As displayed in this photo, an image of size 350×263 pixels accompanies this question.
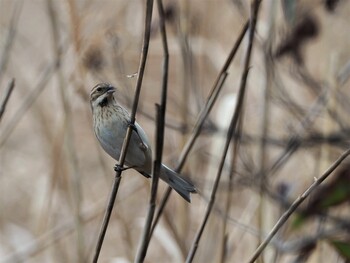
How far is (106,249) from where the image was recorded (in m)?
4.48

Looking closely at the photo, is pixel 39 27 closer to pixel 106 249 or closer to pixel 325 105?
pixel 106 249

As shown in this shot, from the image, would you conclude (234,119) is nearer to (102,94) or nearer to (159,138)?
(159,138)

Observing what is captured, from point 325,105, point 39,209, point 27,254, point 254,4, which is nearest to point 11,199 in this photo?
point 39,209

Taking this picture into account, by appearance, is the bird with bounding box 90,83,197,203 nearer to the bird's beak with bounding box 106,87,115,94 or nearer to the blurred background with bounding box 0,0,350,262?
the bird's beak with bounding box 106,87,115,94

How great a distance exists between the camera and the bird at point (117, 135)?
188 cm

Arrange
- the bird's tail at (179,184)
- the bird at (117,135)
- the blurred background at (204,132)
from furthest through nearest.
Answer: the blurred background at (204,132) → the bird at (117,135) → the bird's tail at (179,184)

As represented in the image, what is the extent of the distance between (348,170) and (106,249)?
129 inches

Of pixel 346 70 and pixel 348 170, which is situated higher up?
pixel 346 70

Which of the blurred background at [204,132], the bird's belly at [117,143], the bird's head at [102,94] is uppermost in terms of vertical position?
the blurred background at [204,132]

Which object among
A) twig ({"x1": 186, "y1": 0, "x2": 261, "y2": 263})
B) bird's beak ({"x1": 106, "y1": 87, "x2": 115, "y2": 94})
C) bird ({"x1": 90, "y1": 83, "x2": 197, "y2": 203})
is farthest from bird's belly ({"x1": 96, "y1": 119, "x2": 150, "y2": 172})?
twig ({"x1": 186, "y1": 0, "x2": 261, "y2": 263})

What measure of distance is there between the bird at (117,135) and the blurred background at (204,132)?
0.39 ft

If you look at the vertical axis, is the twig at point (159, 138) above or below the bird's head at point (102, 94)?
below

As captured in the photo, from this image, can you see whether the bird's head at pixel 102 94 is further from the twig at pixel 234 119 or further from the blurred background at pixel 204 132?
the twig at pixel 234 119

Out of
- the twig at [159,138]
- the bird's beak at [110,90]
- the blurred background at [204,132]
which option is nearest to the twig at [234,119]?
the blurred background at [204,132]
